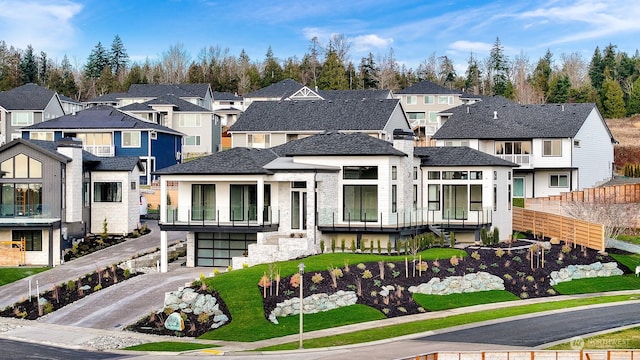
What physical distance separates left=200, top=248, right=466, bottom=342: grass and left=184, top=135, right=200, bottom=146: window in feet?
153

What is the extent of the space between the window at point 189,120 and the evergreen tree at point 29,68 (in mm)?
53444

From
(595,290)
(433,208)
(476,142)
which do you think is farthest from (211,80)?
(595,290)

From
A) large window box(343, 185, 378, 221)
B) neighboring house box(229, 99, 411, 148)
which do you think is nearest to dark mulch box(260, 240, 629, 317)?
large window box(343, 185, 378, 221)

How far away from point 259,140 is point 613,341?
4231 centimetres

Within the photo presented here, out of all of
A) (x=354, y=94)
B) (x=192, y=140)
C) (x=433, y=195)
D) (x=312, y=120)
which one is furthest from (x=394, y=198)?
(x=354, y=94)

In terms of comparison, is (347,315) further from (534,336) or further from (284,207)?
(284,207)

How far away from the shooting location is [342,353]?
25.2 metres

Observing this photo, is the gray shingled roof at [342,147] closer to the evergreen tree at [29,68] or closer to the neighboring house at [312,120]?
the neighboring house at [312,120]

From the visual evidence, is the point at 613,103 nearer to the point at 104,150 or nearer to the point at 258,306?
the point at 104,150

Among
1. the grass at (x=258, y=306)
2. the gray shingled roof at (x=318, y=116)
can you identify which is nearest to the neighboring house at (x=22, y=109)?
the gray shingled roof at (x=318, y=116)

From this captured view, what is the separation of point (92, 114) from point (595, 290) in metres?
46.1

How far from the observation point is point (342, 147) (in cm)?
4072

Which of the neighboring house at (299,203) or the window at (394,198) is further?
the window at (394,198)

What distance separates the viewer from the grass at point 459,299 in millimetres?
32438
